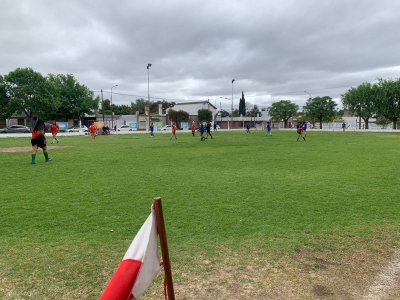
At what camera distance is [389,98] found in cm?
5459

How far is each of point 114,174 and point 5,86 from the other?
149 ft

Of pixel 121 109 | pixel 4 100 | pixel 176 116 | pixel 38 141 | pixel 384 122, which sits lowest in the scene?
pixel 38 141

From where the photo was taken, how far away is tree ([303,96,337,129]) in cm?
7481

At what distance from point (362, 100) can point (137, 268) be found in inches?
2552

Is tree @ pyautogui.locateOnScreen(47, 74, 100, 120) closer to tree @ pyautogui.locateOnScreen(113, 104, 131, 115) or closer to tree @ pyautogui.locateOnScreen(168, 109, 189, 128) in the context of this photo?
tree @ pyautogui.locateOnScreen(168, 109, 189, 128)

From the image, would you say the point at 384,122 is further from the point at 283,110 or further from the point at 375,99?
the point at 283,110

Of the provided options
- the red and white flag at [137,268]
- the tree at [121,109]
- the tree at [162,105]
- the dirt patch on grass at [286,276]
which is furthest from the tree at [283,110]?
the red and white flag at [137,268]

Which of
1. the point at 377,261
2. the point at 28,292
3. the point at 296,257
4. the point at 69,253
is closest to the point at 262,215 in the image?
the point at 296,257

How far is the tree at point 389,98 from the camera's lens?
53.8 m

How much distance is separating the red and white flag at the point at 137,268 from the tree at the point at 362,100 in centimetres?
6399

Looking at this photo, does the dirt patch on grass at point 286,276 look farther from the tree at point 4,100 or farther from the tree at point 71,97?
the tree at point 71,97

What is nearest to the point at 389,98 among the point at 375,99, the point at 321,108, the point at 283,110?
the point at 375,99

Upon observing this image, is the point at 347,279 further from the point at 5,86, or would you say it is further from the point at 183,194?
the point at 5,86

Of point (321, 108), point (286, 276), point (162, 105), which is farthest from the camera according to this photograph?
point (162, 105)
